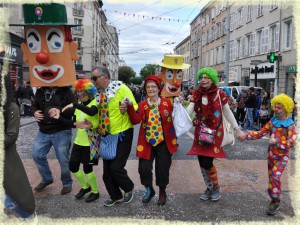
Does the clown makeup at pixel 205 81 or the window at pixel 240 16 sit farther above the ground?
the window at pixel 240 16

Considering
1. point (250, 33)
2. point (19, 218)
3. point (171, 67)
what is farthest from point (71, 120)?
point (250, 33)

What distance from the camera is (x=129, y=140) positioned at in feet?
13.0

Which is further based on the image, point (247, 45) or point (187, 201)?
point (247, 45)

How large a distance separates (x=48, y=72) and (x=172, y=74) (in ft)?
11.5

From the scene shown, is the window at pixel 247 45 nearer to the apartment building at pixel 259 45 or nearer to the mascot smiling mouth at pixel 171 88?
the apartment building at pixel 259 45

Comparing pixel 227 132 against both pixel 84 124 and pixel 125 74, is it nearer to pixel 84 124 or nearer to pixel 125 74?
pixel 84 124

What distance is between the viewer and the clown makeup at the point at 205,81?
4043 millimetres

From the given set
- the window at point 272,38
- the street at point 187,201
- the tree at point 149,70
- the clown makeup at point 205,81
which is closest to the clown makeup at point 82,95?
the street at point 187,201

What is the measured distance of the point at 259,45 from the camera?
24.5 m

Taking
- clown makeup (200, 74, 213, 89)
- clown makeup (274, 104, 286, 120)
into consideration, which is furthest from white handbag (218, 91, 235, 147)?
clown makeup (274, 104, 286, 120)

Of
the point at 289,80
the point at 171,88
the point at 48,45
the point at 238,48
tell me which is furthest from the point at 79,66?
the point at 48,45

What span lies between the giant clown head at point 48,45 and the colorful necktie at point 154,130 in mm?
1237

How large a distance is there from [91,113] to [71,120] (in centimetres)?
57

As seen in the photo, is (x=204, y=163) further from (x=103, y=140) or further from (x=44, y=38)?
(x=44, y=38)
